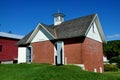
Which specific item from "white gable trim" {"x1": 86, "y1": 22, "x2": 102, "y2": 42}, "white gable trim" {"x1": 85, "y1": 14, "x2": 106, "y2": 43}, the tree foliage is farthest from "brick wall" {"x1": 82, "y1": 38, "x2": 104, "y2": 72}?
the tree foliage

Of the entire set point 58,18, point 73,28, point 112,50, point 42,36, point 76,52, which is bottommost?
point 76,52

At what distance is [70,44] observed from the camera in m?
23.6

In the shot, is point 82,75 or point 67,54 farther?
point 67,54

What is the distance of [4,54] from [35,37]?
12.2m

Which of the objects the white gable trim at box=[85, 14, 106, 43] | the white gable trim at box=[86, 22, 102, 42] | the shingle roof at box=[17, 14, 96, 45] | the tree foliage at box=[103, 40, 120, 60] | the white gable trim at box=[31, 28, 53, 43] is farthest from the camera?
the tree foliage at box=[103, 40, 120, 60]

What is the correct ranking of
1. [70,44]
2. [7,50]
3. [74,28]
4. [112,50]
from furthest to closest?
[112,50]
[7,50]
[74,28]
[70,44]

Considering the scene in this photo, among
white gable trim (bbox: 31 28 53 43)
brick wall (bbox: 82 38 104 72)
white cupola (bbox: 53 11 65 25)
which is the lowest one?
brick wall (bbox: 82 38 104 72)

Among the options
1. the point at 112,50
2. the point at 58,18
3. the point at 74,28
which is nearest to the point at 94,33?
the point at 74,28

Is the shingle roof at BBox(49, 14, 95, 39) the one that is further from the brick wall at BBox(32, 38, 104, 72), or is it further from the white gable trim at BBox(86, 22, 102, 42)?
the white gable trim at BBox(86, 22, 102, 42)

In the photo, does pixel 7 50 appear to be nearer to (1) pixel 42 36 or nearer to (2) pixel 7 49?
(2) pixel 7 49

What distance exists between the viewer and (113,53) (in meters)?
73.4

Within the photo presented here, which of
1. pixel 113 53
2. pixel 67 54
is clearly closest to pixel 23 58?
pixel 67 54

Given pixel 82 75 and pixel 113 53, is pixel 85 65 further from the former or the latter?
pixel 113 53

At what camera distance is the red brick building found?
22906mm
